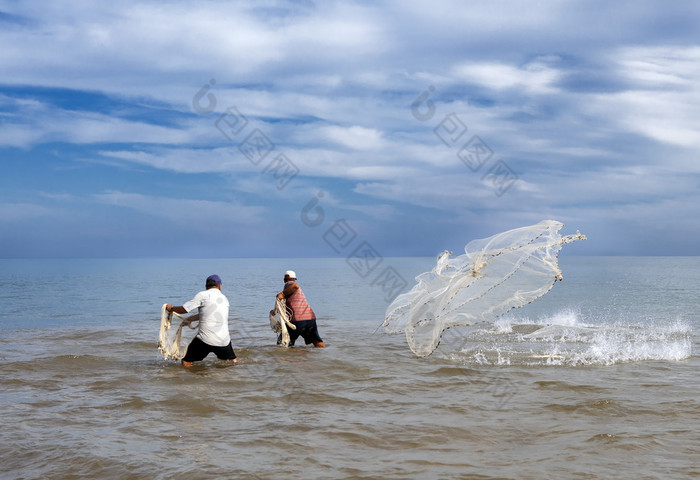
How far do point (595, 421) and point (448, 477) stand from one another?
9.06ft

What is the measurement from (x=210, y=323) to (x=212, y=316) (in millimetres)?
156

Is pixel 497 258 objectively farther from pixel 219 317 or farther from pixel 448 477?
pixel 448 477

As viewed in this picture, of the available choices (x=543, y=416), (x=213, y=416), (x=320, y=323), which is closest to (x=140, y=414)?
(x=213, y=416)

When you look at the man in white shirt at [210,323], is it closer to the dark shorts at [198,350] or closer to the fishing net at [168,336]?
the dark shorts at [198,350]

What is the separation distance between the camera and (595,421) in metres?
7.23

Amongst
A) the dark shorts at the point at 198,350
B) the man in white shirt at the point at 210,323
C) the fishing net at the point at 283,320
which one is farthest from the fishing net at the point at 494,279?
the dark shorts at the point at 198,350

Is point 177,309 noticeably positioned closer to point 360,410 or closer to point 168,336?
point 168,336

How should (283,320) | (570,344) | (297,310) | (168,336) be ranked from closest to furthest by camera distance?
(168,336), (283,320), (297,310), (570,344)

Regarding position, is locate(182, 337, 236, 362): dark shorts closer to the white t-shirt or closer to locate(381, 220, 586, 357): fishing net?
the white t-shirt

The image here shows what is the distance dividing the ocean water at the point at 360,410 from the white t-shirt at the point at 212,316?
1.99 ft

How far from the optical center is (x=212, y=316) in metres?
10.7

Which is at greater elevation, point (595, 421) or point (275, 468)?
point (595, 421)

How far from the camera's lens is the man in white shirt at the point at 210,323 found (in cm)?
1066

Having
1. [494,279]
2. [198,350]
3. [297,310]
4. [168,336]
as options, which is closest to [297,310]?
[297,310]
